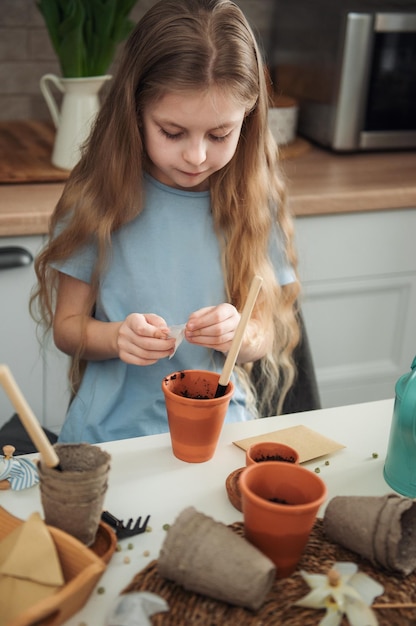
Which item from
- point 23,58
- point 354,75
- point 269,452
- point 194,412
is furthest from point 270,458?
point 23,58

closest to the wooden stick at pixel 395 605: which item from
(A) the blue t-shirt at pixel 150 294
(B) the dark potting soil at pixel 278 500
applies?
(B) the dark potting soil at pixel 278 500

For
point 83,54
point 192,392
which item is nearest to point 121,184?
point 192,392

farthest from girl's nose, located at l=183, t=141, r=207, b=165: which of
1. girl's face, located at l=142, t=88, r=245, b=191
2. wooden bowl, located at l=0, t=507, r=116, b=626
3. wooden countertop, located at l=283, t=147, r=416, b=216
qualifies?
wooden countertop, located at l=283, t=147, r=416, b=216

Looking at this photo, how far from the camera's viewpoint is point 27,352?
2.01 meters

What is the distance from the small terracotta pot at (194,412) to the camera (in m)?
1.09

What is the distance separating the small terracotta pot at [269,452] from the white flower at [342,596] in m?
0.17

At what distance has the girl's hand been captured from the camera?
122 centimetres

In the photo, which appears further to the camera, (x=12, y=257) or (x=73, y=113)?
(x=73, y=113)

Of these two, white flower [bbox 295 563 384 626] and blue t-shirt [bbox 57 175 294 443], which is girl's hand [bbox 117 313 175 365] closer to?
blue t-shirt [bbox 57 175 294 443]

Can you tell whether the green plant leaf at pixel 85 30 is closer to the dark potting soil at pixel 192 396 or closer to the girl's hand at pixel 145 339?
the girl's hand at pixel 145 339

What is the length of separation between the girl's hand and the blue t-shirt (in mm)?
204

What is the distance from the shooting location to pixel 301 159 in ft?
7.95

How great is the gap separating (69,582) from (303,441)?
1.43ft

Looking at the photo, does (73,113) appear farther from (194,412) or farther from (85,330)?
(194,412)
